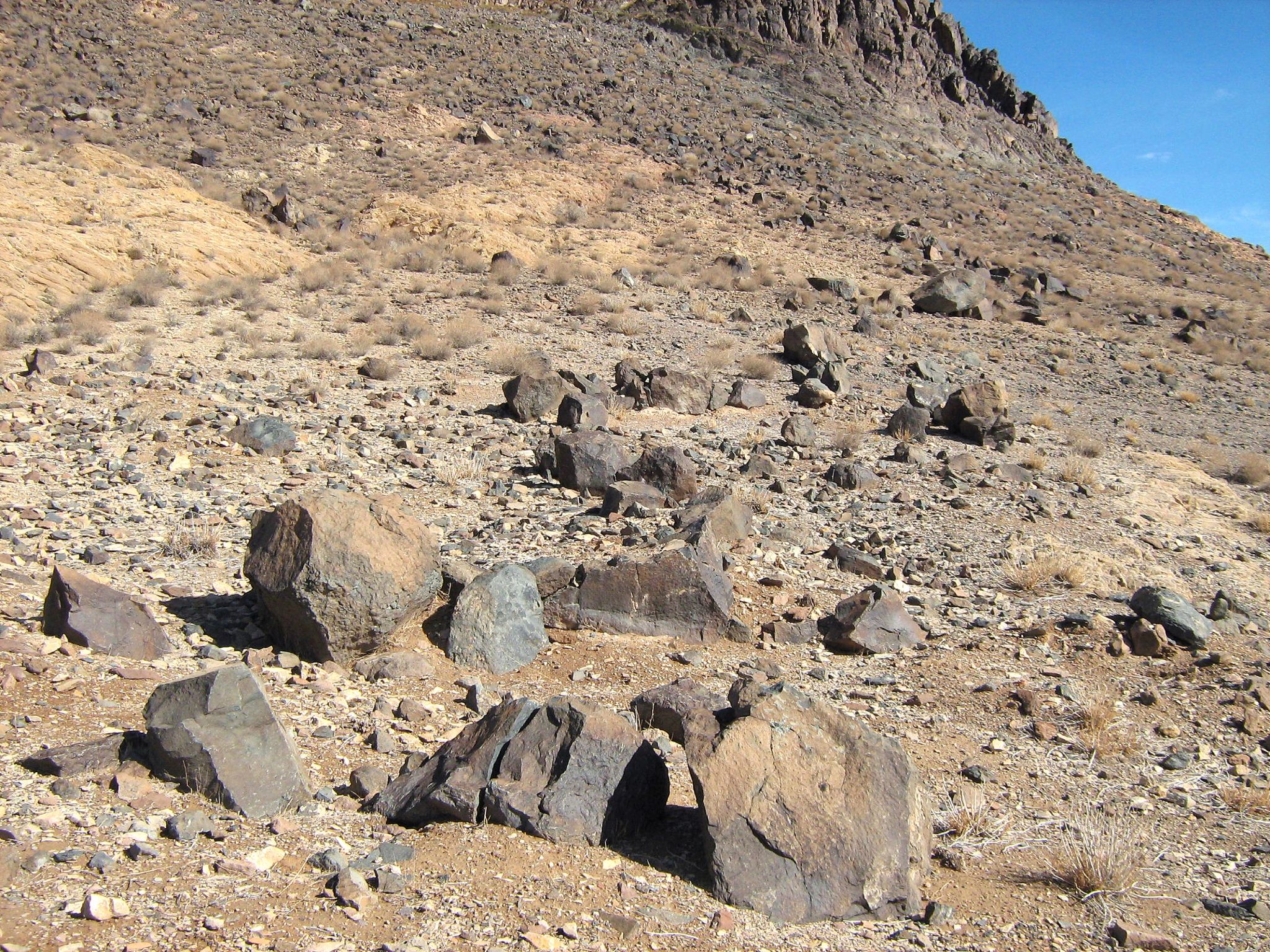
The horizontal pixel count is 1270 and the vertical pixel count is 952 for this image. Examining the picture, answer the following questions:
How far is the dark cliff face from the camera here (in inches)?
1789

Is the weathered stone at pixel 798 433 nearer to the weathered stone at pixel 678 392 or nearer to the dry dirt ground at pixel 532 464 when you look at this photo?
the dry dirt ground at pixel 532 464

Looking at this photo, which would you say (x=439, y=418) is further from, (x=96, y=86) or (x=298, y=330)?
(x=96, y=86)

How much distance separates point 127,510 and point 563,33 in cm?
3637

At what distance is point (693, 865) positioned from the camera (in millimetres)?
3975

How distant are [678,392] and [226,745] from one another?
366 inches

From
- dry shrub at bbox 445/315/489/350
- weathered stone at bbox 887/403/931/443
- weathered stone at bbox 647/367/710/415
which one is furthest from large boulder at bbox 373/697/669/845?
dry shrub at bbox 445/315/489/350

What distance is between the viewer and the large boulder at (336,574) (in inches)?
210

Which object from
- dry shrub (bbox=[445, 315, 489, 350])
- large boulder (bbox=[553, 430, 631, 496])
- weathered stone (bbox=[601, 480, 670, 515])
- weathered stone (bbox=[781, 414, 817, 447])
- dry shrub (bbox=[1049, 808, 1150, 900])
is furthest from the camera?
dry shrub (bbox=[445, 315, 489, 350])

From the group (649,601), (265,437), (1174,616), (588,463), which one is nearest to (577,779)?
(649,601)

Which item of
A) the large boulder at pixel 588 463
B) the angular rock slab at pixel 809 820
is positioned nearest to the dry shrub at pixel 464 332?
the large boulder at pixel 588 463

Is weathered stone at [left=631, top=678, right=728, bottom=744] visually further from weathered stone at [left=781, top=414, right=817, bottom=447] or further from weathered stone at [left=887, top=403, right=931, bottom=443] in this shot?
weathered stone at [left=887, top=403, right=931, bottom=443]

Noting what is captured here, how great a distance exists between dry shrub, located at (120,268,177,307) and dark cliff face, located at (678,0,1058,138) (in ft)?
120

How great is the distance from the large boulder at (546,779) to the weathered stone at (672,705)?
0.80 metres

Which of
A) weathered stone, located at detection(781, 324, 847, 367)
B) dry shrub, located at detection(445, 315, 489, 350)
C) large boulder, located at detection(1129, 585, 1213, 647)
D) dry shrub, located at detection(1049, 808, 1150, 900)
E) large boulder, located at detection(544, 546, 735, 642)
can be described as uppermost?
weathered stone, located at detection(781, 324, 847, 367)
